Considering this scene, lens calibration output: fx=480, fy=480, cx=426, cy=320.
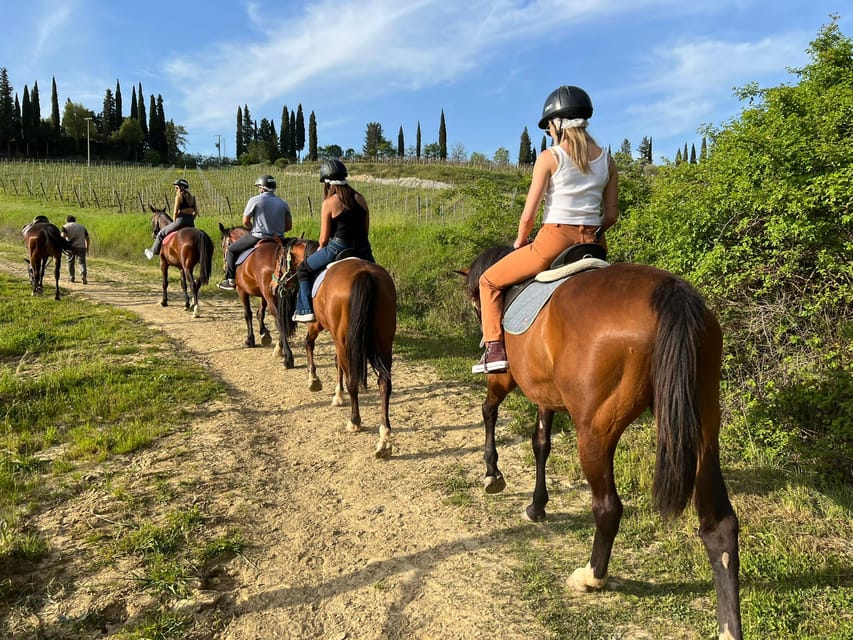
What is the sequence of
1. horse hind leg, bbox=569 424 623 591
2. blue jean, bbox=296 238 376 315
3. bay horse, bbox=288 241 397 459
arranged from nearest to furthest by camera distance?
horse hind leg, bbox=569 424 623 591 < bay horse, bbox=288 241 397 459 < blue jean, bbox=296 238 376 315

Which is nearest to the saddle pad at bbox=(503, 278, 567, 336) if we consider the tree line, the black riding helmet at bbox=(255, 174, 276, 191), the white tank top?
the white tank top

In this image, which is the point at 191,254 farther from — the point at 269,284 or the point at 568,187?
the point at 568,187

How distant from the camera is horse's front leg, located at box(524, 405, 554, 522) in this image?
3.82 metres

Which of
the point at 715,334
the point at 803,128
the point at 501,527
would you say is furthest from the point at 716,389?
the point at 803,128

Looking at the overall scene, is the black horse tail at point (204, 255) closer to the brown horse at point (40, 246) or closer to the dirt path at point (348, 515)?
the brown horse at point (40, 246)

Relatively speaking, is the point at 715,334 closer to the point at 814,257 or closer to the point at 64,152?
the point at 814,257

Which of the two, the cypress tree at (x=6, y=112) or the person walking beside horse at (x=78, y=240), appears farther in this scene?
the cypress tree at (x=6, y=112)

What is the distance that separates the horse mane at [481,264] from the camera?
439 centimetres

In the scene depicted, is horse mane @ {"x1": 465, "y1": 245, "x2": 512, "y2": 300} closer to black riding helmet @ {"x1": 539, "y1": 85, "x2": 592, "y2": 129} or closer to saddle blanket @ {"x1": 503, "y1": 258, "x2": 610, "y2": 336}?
saddle blanket @ {"x1": 503, "y1": 258, "x2": 610, "y2": 336}

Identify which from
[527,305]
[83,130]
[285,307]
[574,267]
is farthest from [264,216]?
[83,130]

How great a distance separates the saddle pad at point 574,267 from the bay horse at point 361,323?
248cm

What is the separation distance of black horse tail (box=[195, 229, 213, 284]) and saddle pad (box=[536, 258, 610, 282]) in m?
9.56

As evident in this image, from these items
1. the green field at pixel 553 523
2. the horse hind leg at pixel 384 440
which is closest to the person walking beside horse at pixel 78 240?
the green field at pixel 553 523

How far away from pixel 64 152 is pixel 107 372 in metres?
97.2
